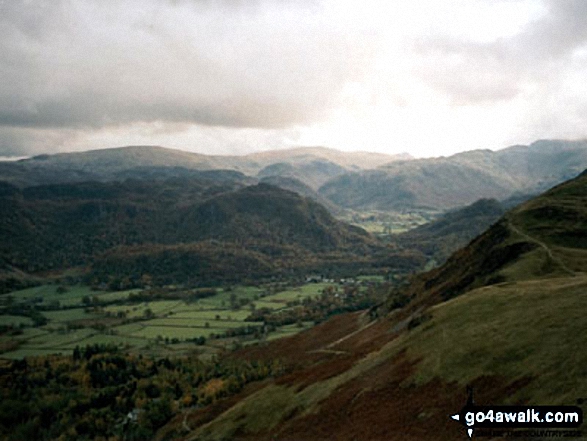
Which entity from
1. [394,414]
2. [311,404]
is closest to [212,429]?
[311,404]

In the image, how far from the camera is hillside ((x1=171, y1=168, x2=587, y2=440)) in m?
53.5

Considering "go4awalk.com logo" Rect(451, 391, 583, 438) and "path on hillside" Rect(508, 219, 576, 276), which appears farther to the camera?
"path on hillside" Rect(508, 219, 576, 276)

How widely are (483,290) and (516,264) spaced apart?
2828 centimetres

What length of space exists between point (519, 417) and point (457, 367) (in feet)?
60.3

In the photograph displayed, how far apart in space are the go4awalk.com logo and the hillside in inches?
65.3

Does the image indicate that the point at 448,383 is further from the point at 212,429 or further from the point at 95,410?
the point at 95,410

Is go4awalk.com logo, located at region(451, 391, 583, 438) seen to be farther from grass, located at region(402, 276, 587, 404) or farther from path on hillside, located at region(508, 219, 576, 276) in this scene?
path on hillside, located at region(508, 219, 576, 276)

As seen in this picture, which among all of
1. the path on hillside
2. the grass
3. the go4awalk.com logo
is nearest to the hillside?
the grass

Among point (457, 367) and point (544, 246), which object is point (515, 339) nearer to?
point (457, 367)

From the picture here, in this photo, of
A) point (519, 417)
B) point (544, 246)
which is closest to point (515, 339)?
point (519, 417)

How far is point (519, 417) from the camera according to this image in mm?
45562

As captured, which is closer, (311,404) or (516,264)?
(311,404)

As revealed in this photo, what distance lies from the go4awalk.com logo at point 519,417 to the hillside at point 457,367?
5.44 feet

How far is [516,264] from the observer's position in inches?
4564
